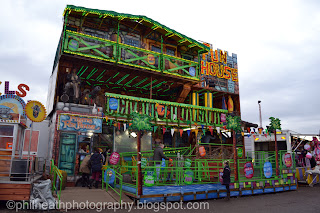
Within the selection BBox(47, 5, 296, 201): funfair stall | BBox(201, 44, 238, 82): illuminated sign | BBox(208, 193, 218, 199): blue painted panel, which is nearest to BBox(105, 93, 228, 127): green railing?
BBox(47, 5, 296, 201): funfair stall

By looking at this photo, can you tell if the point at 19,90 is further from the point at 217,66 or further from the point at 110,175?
the point at 217,66

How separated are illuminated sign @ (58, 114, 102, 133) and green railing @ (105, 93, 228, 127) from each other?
2.77ft

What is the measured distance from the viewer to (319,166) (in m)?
16.9

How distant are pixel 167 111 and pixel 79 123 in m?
5.56

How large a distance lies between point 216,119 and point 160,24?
7.72 meters

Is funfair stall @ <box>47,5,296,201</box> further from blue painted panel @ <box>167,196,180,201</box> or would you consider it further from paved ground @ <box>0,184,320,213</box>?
paved ground @ <box>0,184,320,213</box>

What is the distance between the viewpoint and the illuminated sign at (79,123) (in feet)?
42.1

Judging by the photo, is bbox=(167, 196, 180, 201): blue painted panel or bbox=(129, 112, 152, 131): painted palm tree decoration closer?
bbox=(129, 112, 152, 131): painted palm tree decoration

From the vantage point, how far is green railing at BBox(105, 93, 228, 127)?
14.5 m

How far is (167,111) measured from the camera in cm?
1603

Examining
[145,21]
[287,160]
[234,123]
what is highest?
[145,21]

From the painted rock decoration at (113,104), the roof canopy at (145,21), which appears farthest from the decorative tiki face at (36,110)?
the roof canopy at (145,21)

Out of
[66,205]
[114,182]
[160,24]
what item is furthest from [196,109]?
[66,205]

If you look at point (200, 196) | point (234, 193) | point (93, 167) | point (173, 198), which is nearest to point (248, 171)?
point (234, 193)
